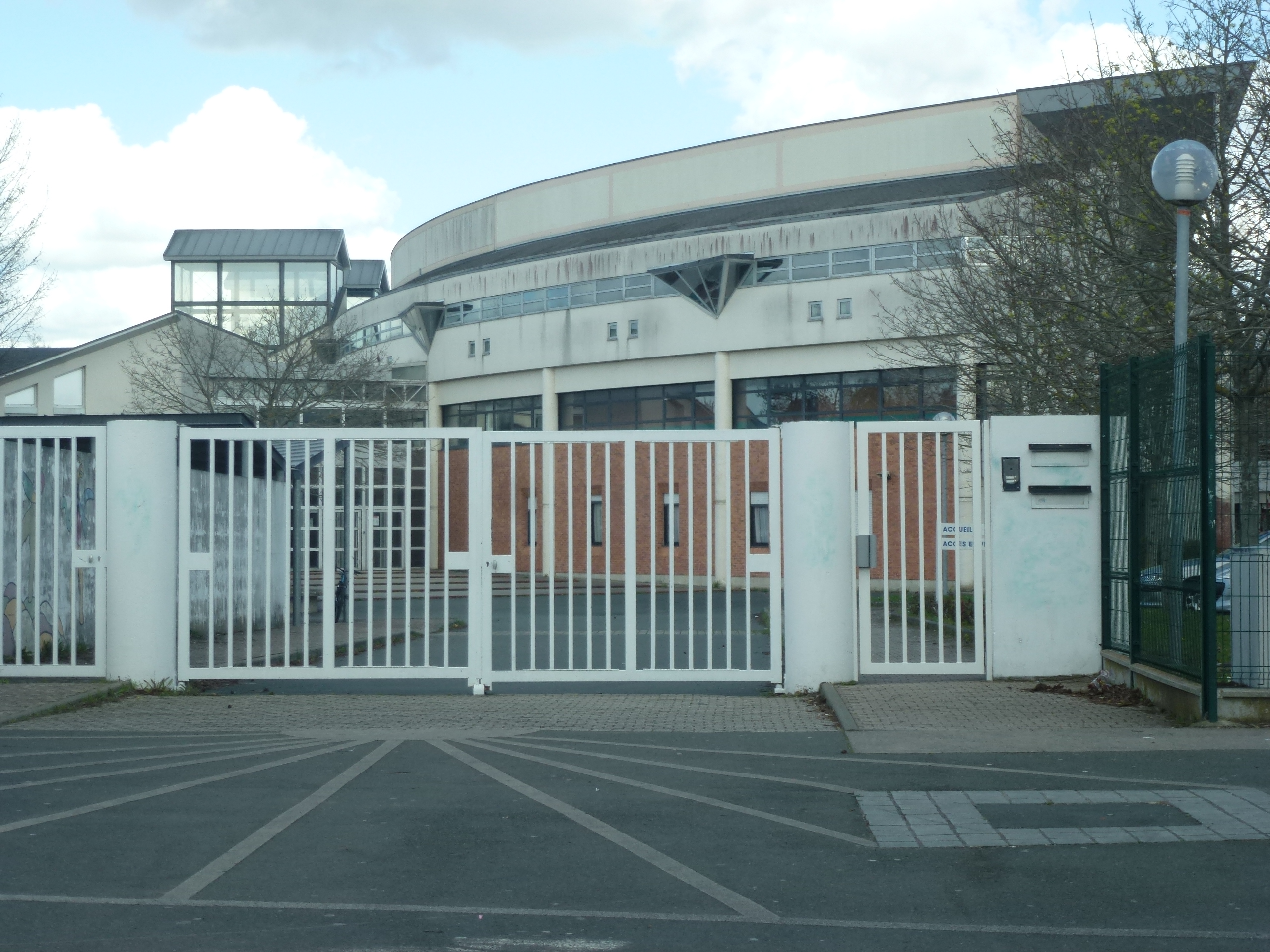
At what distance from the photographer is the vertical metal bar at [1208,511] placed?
833 centimetres

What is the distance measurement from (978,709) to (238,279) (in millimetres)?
78039

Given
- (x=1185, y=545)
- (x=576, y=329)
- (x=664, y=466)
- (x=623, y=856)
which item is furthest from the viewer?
(x=576, y=329)

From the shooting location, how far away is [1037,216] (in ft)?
57.3

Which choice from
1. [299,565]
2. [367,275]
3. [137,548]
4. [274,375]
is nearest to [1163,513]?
[299,565]

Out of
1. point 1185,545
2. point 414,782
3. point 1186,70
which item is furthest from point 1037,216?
point 414,782

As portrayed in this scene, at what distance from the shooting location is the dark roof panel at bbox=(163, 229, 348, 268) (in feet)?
267

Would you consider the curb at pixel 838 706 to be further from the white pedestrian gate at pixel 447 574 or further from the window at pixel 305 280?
the window at pixel 305 280

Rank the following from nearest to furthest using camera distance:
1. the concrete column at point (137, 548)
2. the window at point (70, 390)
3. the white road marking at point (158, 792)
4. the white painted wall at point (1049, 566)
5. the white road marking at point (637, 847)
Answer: the white road marking at point (637, 847) → the white road marking at point (158, 792) → the white painted wall at point (1049, 566) → the concrete column at point (137, 548) → the window at point (70, 390)

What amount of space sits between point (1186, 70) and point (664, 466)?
67.3 feet

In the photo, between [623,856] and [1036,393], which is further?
[1036,393]

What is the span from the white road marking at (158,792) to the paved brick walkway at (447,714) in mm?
1004

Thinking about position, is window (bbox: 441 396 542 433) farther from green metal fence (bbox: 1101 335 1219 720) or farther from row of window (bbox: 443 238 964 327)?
green metal fence (bbox: 1101 335 1219 720)

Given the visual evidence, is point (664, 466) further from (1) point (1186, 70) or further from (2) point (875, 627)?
(1) point (1186, 70)

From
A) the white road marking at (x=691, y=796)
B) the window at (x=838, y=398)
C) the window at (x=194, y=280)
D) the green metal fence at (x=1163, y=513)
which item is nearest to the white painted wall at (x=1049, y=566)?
the green metal fence at (x=1163, y=513)
